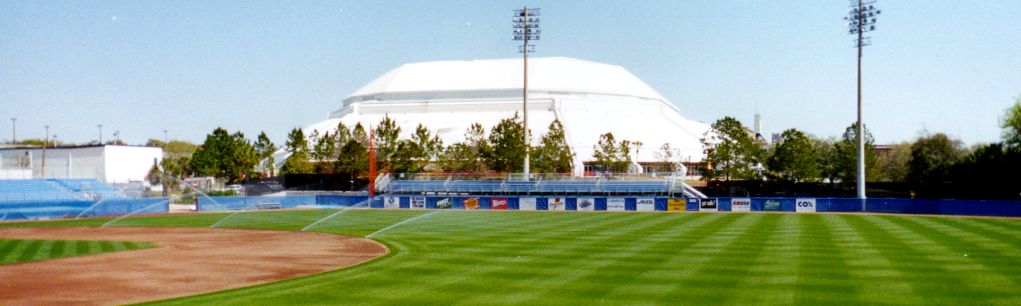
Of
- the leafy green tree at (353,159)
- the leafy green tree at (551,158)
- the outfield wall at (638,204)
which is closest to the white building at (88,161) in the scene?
Result: the leafy green tree at (353,159)

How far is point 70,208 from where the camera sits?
1946 inches

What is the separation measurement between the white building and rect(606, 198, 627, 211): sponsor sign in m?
54.4

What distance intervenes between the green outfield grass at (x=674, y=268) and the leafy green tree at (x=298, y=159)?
53.6 m

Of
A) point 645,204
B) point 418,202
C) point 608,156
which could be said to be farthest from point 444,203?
point 608,156

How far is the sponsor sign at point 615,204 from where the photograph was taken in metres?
54.7

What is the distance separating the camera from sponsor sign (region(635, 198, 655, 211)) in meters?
54.5

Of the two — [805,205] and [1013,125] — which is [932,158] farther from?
[805,205]

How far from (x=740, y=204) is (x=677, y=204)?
4.13 metres

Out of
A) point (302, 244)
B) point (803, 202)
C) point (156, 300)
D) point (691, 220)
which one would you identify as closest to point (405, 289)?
point (156, 300)

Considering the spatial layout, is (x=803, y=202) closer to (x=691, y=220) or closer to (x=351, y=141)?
(x=691, y=220)

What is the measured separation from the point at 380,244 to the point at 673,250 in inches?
416

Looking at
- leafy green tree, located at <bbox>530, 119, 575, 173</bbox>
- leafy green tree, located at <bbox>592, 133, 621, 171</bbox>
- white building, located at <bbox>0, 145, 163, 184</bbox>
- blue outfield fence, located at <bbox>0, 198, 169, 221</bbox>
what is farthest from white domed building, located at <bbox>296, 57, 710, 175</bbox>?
blue outfield fence, located at <bbox>0, 198, 169, 221</bbox>

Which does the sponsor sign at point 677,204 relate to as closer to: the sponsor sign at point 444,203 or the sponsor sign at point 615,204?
the sponsor sign at point 615,204

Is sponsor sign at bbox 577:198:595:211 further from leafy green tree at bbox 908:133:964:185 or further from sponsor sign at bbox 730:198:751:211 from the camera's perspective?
leafy green tree at bbox 908:133:964:185
